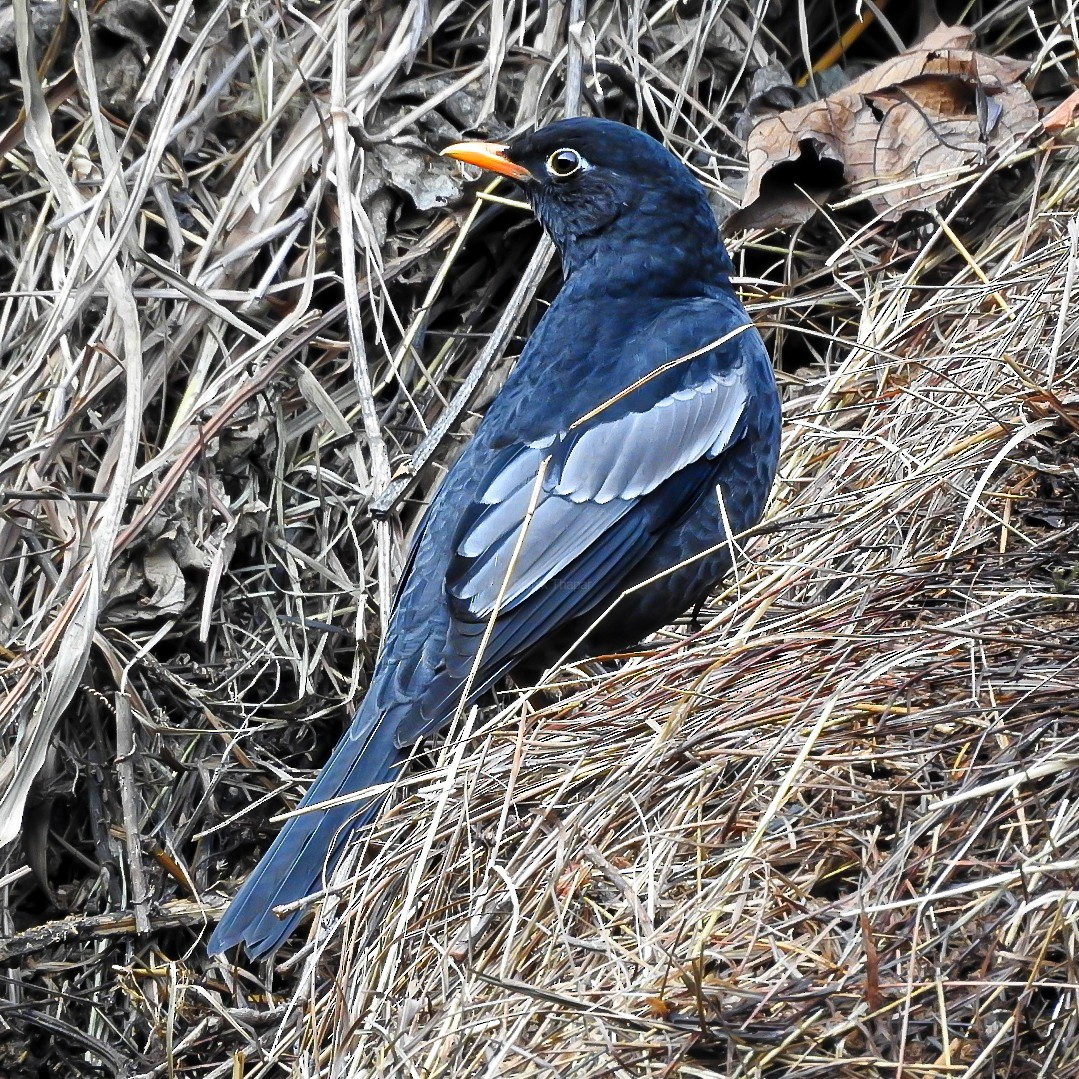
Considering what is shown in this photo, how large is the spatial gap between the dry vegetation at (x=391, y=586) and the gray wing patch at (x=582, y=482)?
0.33 m

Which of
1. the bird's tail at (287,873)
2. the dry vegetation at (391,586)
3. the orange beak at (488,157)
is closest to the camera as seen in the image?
the dry vegetation at (391,586)

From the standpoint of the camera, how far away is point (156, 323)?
13.1 ft

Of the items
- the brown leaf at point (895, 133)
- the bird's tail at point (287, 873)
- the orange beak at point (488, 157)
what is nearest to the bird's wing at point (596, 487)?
the bird's tail at point (287, 873)

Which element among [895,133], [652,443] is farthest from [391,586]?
[895,133]

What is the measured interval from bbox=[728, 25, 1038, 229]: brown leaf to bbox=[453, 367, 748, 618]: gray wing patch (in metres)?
0.88

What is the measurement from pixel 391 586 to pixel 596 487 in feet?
2.02

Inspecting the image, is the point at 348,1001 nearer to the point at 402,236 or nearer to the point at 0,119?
the point at 402,236

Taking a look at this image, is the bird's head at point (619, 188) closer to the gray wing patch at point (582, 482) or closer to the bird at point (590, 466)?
the bird at point (590, 466)

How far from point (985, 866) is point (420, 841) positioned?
109 cm

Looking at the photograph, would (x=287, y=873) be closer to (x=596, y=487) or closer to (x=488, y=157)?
(x=596, y=487)

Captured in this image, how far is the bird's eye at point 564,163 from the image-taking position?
405 cm

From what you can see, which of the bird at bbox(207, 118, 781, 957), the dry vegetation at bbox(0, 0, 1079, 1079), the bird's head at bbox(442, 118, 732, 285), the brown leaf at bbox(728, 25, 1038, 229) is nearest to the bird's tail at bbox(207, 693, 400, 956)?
the bird at bbox(207, 118, 781, 957)

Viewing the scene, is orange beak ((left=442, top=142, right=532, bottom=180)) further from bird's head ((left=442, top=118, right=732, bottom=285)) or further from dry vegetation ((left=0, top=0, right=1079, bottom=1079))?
dry vegetation ((left=0, top=0, right=1079, bottom=1079))

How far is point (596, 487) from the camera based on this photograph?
3.64m
